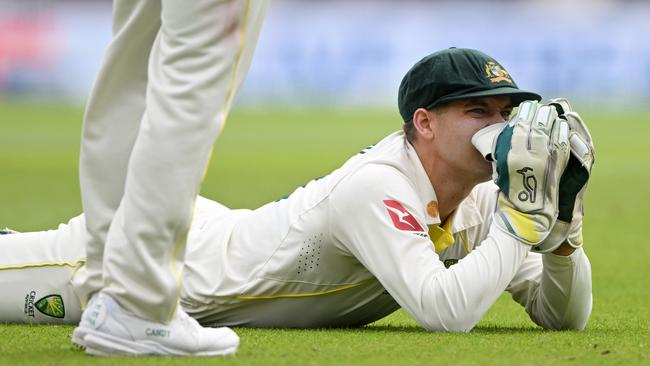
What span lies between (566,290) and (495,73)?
73 cm

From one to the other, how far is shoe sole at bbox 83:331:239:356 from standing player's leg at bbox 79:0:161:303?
1.03 feet

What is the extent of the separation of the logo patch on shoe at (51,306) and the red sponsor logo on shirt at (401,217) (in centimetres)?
121

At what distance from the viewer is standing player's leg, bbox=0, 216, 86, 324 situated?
4066mm

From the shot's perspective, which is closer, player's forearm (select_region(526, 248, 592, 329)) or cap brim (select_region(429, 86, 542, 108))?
cap brim (select_region(429, 86, 542, 108))

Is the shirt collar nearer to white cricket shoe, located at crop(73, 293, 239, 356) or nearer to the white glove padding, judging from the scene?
the white glove padding

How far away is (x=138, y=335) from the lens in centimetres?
301

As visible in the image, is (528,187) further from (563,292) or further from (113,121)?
(113,121)

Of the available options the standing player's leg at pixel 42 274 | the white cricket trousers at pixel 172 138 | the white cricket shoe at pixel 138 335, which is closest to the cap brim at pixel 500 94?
the white cricket trousers at pixel 172 138

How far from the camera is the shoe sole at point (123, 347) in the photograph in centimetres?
302

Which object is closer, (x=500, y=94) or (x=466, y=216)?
(x=500, y=94)

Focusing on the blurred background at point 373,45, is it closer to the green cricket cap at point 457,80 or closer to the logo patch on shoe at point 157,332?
the green cricket cap at point 457,80

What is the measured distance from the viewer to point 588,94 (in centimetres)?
2281

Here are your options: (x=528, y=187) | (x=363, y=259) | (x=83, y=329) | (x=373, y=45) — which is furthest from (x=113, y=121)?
(x=373, y=45)

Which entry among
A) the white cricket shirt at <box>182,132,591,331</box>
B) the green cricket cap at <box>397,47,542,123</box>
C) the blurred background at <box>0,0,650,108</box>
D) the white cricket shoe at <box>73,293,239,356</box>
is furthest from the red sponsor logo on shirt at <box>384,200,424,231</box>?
the blurred background at <box>0,0,650,108</box>
